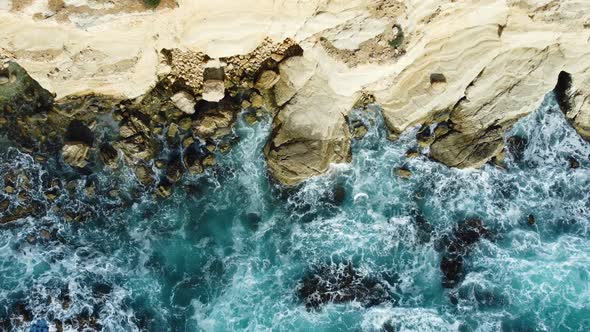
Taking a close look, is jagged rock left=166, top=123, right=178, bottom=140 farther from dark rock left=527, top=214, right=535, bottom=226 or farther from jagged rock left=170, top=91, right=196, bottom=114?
dark rock left=527, top=214, right=535, bottom=226

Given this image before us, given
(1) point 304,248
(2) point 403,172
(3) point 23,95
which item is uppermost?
(3) point 23,95

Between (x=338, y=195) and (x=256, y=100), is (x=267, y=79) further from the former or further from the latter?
(x=338, y=195)

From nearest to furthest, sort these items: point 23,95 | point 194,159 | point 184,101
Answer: point 184,101, point 23,95, point 194,159

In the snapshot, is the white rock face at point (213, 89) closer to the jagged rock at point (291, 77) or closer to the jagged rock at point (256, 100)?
the jagged rock at point (256, 100)

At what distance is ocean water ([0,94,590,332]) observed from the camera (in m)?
24.6

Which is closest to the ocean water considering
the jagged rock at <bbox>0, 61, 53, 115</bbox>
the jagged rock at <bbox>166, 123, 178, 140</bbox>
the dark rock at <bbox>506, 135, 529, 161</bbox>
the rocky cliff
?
the dark rock at <bbox>506, 135, 529, 161</bbox>

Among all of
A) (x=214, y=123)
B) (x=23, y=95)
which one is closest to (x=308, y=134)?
(x=214, y=123)

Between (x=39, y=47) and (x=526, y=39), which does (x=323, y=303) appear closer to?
(x=526, y=39)

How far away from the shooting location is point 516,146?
25641mm

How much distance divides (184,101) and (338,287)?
37.0 feet

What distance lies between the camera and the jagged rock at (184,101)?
79.8 ft

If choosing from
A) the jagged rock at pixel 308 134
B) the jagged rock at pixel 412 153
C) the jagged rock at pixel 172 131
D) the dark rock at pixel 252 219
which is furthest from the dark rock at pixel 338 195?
the jagged rock at pixel 172 131

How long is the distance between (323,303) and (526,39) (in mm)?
14884

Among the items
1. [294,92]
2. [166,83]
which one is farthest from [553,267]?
[166,83]
